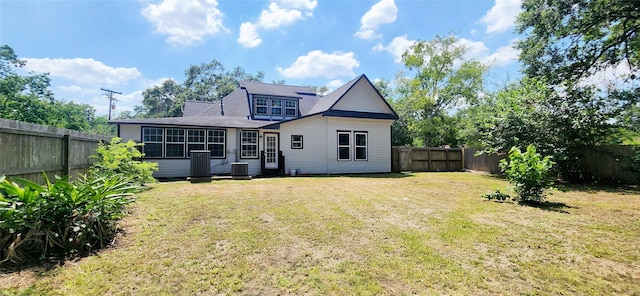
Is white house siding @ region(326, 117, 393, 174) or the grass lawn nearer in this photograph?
the grass lawn

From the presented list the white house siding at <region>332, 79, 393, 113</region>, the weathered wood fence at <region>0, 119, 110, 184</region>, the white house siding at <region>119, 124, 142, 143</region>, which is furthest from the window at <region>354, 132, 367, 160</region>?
the weathered wood fence at <region>0, 119, 110, 184</region>

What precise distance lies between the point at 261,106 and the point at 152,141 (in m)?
6.58

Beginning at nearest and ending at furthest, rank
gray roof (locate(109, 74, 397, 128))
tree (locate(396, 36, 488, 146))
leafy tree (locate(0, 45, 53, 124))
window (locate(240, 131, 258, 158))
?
window (locate(240, 131, 258, 158)), gray roof (locate(109, 74, 397, 128)), leafy tree (locate(0, 45, 53, 124)), tree (locate(396, 36, 488, 146))

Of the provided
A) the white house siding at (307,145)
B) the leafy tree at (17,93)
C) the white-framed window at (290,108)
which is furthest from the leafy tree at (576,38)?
the leafy tree at (17,93)

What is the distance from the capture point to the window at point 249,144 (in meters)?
13.8

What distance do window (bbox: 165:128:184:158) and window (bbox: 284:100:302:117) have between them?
6688 mm

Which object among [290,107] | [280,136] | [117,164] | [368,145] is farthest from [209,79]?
[117,164]

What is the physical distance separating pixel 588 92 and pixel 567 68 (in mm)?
2669

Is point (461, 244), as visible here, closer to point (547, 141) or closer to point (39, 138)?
point (39, 138)

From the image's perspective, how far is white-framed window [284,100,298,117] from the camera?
1758cm

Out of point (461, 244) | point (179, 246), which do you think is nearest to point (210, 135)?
point (179, 246)

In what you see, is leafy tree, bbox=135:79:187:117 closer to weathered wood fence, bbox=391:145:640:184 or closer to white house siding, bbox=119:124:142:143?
white house siding, bbox=119:124:142:143

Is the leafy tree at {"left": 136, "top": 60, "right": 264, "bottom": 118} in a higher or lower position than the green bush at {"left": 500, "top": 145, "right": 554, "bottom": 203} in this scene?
higher

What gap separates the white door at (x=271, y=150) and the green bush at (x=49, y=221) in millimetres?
10388
